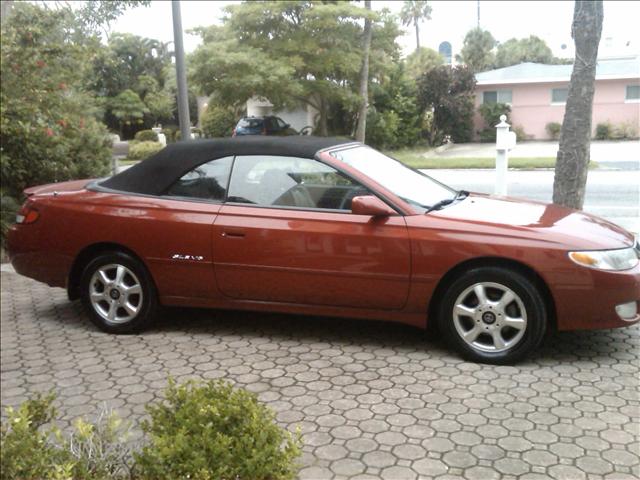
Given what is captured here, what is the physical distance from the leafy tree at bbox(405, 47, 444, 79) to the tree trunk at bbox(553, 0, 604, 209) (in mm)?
661

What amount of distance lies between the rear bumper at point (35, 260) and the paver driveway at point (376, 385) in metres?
0.44

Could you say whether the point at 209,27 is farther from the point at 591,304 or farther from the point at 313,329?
the point at 591,304

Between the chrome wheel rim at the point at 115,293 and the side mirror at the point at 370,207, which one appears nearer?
the side mirror at the point at 370,207

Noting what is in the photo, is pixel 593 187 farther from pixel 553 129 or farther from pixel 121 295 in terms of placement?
pixel 121 295

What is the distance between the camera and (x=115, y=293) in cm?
489

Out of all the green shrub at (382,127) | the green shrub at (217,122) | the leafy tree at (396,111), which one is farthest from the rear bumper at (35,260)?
the leafy tree at (396,111)

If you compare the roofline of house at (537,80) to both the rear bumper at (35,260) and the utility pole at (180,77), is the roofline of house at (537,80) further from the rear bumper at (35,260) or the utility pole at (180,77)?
the rear bumper at (35,260)

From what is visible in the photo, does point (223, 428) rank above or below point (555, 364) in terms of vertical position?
above

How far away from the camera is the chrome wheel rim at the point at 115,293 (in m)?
4.83

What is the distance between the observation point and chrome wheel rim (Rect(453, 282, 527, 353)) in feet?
13.0

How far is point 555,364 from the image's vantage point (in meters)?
4.03

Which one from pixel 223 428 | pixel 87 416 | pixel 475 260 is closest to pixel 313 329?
pixel 475 260

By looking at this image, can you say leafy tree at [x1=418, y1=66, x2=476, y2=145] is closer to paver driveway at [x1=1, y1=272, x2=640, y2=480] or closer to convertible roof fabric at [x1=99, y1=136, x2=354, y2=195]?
convertible roof fabric at [x1=99, y1=136, x2=354, y2=195]

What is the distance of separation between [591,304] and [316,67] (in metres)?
1.98
